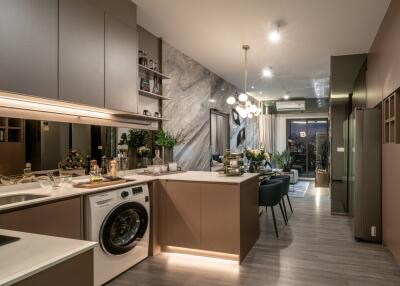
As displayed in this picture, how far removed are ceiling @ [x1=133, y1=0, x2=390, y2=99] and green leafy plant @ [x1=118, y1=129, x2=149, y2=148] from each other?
1476 millimetres

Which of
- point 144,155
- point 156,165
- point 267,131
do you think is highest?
point 267,131

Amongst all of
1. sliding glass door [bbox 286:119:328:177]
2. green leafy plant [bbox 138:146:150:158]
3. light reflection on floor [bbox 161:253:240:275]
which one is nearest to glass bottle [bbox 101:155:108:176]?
green leafy plant [bbox 138:146:150:158]

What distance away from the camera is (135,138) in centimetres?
395

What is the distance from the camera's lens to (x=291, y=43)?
4762 millimetres

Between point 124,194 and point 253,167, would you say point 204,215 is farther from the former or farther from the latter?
point 253,167

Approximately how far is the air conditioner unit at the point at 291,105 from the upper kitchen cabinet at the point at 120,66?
319 inches

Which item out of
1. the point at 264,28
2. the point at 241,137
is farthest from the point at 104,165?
the point at 241,137

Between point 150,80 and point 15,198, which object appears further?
point 150,80

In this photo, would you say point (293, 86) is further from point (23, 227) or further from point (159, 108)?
point (23, 227)

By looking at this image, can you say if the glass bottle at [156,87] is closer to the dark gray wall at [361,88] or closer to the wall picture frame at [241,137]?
the dark gray wall at [361,88]

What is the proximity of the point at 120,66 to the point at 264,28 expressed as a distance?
211 centimetres

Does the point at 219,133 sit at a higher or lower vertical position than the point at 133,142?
higher

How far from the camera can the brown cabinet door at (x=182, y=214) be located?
3367 mm

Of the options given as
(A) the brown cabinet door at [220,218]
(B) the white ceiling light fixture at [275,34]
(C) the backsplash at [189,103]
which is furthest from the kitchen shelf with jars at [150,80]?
(B) the white ceiling light fixture at [275,34]
